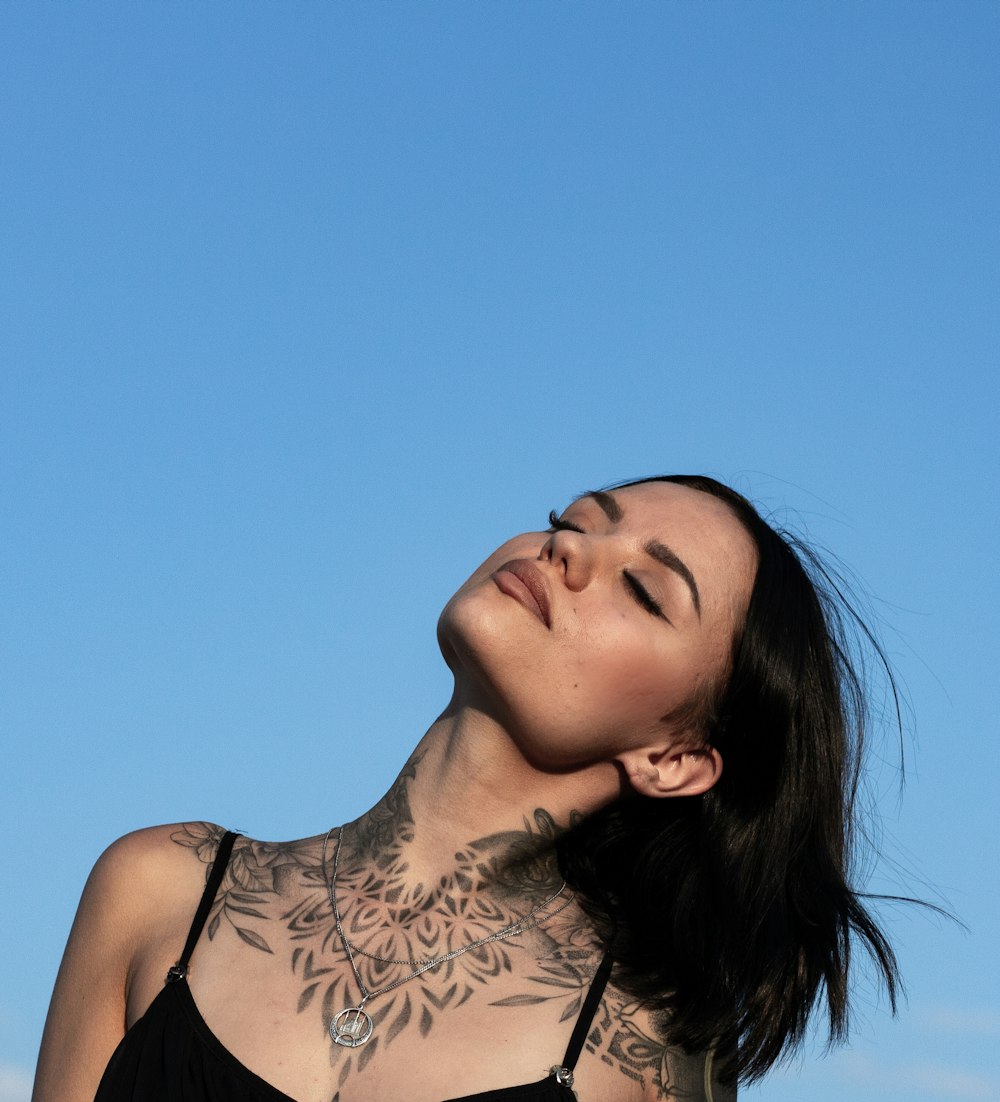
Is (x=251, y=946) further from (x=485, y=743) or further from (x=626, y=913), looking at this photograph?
(x=626, y=913)

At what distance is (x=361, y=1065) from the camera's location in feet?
13.8

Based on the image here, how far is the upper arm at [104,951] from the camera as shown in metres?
4.57

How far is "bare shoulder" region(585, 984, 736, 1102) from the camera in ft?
14.5

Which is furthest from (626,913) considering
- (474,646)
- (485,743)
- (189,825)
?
(189,825)

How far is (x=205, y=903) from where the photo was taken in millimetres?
4641

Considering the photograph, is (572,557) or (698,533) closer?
(572,557)

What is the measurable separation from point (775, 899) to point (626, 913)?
0.50 m

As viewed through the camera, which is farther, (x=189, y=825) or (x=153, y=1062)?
(x=189, y=825)

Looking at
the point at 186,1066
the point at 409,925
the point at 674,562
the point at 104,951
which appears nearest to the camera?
the point at 186,1066

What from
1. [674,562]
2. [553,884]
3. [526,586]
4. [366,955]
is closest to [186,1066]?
[366,955]

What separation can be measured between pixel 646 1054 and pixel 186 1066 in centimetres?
136

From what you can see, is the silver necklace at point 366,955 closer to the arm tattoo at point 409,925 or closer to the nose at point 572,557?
the arm tattoo at point 409,925

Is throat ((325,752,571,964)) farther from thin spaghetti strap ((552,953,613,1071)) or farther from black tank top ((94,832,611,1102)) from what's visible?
black tank top ((94,832,611,1102))

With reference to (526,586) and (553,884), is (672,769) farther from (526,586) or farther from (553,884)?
(526,586)
